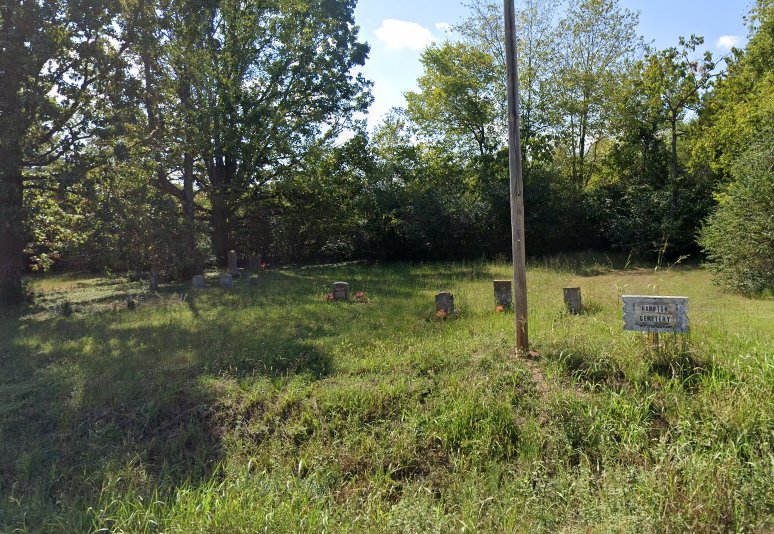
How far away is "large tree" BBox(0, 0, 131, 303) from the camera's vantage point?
12.6 meters

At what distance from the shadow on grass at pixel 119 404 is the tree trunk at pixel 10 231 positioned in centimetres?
495

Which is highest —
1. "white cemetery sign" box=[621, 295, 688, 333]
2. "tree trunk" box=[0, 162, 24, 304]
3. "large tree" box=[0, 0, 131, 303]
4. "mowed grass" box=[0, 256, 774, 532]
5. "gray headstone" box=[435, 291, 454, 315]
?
"large tree" box=[0, 0, 131, 303]

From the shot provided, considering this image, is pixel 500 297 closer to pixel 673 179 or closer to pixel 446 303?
pixel 446 303

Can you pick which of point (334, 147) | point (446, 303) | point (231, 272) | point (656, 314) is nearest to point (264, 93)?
point (334, 147)

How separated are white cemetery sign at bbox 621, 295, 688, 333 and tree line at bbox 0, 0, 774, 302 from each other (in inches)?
291

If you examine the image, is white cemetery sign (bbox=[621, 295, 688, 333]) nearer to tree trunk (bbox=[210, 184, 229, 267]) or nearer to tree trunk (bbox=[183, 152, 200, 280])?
tree trunk (bbox=[183, 152, 200, 280])

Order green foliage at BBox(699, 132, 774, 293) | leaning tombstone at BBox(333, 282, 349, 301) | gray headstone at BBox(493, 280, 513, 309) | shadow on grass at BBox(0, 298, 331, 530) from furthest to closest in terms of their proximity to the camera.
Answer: leaning tombstone at BBox(333, 282, 349, 301), green foliage at BBox(699, 132, 774, 293), gray headstone at BBox(493, 280, 513, 309), shadow on grass at BBox(0, 298, 331, 530)

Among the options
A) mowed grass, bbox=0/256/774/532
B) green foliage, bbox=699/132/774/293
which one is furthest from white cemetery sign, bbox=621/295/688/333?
green foliage, bbox=699/132/774/293

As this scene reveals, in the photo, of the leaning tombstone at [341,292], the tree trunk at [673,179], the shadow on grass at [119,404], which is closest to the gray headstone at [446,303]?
the shadow on grass at [119,404]

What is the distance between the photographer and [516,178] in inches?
251

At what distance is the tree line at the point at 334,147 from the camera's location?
529 inches

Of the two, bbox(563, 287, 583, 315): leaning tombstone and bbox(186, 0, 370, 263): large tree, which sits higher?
bbox(186, 0, 370, 263): large tree

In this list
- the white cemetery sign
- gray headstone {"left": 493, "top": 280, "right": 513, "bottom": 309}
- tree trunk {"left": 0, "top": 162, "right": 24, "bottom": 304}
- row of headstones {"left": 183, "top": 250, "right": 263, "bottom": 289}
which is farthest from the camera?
row of headstones {"left": 183, "top": 250, "right": 263, "bottom": 289}

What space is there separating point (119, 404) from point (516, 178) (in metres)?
5.45
